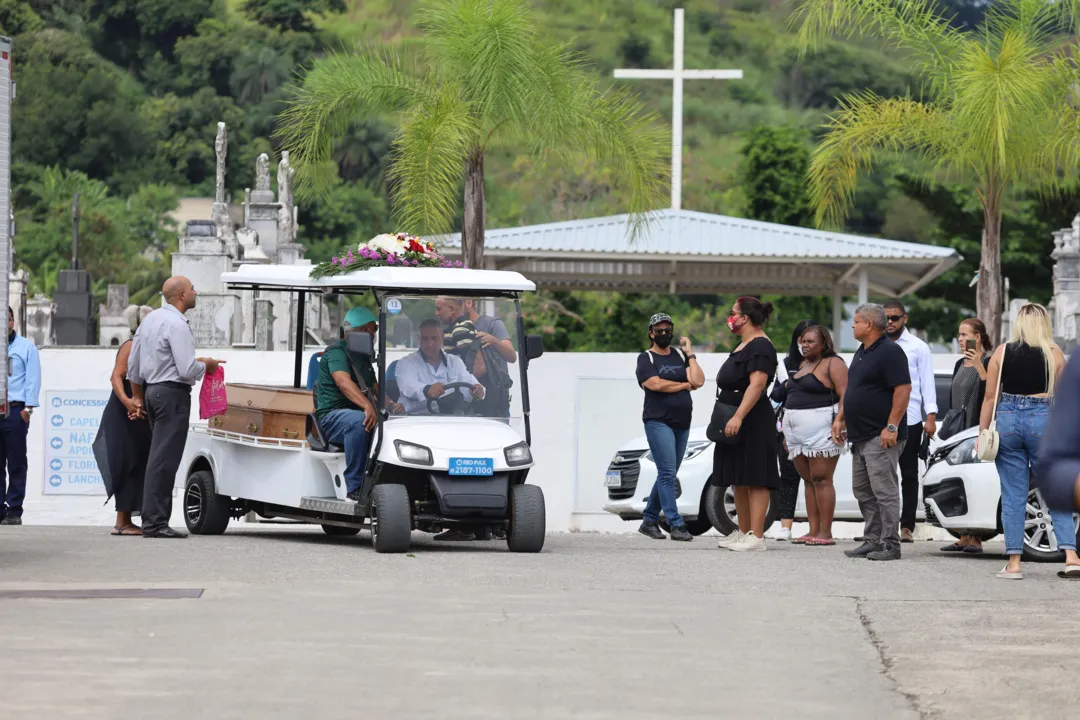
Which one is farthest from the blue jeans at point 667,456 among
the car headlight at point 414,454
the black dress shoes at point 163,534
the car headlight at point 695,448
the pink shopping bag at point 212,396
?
the black dress shoes at point 163,534

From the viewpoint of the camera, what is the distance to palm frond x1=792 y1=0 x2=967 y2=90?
21.1 m

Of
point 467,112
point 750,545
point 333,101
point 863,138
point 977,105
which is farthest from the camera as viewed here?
point 863,138

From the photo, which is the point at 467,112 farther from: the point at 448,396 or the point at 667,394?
the point at 448,396

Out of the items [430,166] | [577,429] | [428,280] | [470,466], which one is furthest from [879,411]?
[430,166]

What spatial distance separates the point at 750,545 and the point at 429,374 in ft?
8.71

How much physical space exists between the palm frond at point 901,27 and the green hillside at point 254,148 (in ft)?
94.0

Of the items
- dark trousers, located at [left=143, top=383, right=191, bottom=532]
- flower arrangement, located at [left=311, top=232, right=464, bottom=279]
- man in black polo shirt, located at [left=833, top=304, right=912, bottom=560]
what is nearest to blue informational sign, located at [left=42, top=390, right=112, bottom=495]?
dark trousers, located at [left=143, top=383, right=191, bottom=532]

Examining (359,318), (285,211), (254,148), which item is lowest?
(359,318)

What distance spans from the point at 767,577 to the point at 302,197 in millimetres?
12166

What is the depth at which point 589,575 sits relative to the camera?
36.9 feet

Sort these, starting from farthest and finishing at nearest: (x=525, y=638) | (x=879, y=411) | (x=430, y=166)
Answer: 1. (x=430, y=166)
2. (x=879, y=411)
3. (x=525, y=638)

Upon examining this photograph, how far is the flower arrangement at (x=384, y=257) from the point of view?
1323 centimetres

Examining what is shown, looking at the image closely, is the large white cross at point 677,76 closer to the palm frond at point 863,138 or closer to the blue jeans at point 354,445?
the palm frond at point 863,138

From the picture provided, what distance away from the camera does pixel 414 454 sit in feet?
40.5
